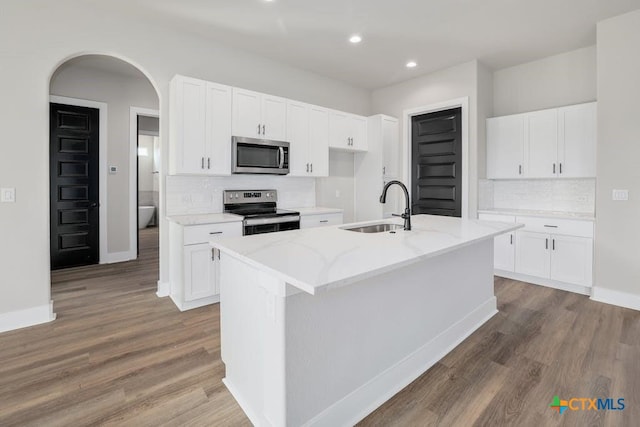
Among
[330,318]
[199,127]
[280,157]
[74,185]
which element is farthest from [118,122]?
[330,318]

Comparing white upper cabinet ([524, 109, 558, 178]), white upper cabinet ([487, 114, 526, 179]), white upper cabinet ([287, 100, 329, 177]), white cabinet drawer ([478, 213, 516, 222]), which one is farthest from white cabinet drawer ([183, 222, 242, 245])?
white upper cabinet ([524, 109, 558, 178])

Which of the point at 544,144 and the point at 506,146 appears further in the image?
the point at 506,146

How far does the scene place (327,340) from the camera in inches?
61.9

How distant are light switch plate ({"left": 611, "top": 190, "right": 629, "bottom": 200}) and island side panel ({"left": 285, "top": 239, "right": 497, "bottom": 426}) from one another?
2.01 metres

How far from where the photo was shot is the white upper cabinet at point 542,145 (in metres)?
3.94

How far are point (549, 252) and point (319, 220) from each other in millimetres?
2752

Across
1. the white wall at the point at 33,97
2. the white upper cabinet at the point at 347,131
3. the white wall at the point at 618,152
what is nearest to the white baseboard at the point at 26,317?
the white wall at the point at 33,97

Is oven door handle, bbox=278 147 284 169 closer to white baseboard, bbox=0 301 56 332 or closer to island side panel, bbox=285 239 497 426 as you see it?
island side panel, bbox=285 239 497 426

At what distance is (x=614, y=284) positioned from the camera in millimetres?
3309

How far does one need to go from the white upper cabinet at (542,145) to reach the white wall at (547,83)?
14.7 inches

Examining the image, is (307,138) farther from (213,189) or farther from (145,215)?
(145,215)

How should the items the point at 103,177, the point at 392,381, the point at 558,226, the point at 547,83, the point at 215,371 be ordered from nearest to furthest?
the point at 392,381 < the point at 215,371 < the point at 558,226 < the point at 547,83 < the point at 103,177

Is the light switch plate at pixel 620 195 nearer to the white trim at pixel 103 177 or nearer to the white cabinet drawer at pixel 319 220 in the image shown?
the white cabinet drawer at pixel 319 220

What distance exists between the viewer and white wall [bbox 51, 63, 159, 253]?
4.76 meters
